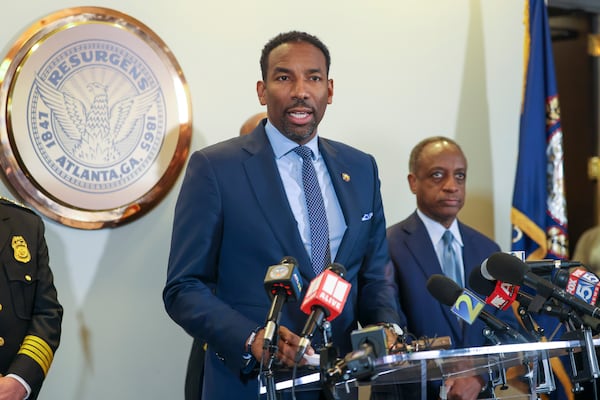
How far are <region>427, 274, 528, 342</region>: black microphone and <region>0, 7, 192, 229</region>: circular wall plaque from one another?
1961 mm

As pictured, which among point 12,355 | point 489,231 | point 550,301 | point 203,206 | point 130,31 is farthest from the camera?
point 489,231

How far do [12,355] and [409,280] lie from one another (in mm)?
1758

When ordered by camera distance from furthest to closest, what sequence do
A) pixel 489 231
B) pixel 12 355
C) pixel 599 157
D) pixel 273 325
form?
1. pixel 599 157
2. pixel 489 231
3. pixel 12 355
4. pixel 273 325

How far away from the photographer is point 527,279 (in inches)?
95.2

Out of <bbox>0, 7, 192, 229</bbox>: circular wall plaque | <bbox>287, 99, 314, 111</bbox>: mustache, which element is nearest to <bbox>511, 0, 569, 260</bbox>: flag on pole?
<bbox>0, 7, 192, 229</bbox>: circular wall plaque

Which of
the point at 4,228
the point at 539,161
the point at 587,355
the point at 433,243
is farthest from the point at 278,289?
the point at 539,161

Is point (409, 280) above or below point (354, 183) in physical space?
below

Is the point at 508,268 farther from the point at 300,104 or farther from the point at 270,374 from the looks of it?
the point at 300,104

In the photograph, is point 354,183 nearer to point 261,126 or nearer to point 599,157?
point 261,126

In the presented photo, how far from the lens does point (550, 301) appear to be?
8.16 feet

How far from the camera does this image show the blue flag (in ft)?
17.3

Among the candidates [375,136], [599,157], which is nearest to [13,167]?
[375,136]

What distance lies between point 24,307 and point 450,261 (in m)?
1.96

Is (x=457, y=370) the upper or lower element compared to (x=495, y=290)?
lower
